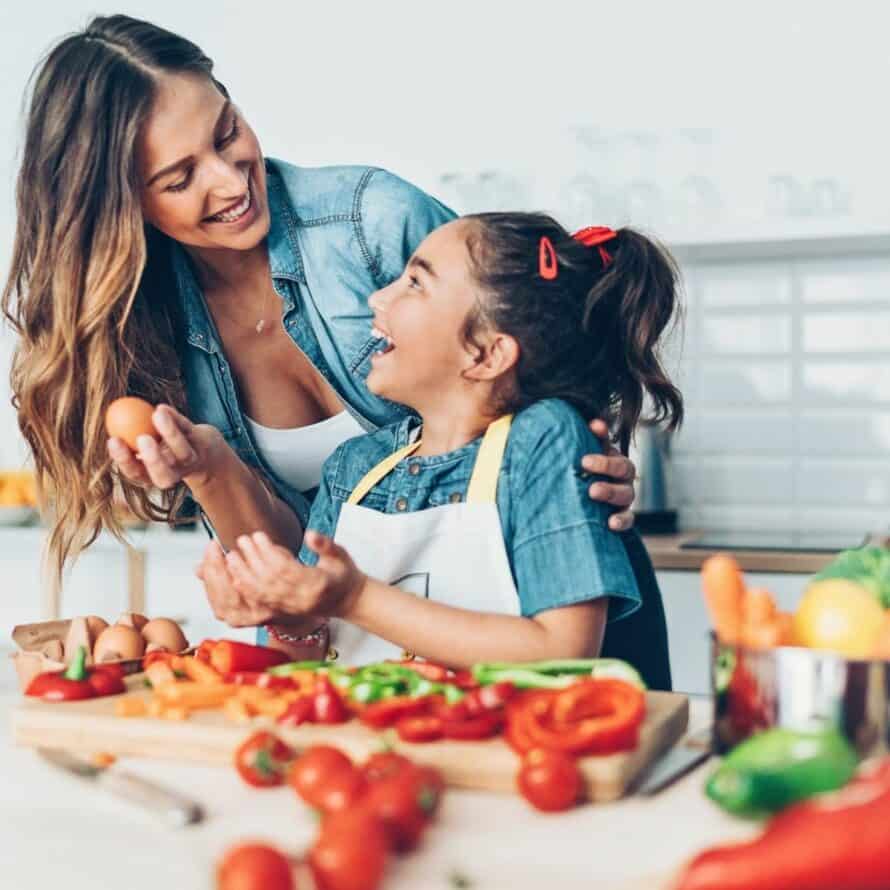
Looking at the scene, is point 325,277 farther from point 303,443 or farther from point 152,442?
point 152,442

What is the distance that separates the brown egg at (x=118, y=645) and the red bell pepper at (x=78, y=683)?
12 centimetres

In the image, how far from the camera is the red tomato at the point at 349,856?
76cm

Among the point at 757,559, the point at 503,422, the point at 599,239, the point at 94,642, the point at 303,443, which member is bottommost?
the point at 757,559

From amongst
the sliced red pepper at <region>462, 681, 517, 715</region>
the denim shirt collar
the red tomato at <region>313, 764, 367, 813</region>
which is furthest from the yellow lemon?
the denim shirt collar

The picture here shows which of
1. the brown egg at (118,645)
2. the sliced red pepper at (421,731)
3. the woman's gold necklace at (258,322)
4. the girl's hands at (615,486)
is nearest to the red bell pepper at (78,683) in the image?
the brown egg at (118,645)

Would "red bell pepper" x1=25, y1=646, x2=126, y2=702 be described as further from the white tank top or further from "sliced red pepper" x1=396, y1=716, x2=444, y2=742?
the white tank top

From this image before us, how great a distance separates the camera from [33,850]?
883 mm

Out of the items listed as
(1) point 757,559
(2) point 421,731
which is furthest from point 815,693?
(1) point 757,559

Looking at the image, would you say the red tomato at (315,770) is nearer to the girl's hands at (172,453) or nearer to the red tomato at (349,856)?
the red tomato at (349,856)

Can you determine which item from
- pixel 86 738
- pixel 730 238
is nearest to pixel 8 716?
pixel 86 738

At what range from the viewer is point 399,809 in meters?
0.84

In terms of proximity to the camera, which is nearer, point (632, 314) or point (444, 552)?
point (444, 552)

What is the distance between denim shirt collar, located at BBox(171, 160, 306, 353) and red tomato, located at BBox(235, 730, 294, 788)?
104 cm

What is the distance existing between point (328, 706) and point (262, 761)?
11 centimetres
